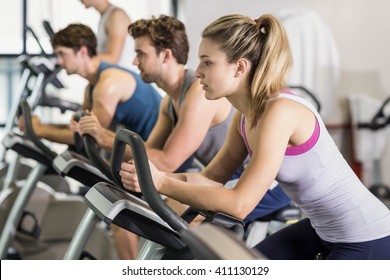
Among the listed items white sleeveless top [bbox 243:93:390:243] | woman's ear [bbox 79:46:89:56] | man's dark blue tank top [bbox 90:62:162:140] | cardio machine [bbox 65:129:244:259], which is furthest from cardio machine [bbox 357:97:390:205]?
cardio machine [bbox 65:129:244:259]

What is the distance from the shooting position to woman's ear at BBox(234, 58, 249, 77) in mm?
1520

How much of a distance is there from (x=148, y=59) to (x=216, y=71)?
59cm

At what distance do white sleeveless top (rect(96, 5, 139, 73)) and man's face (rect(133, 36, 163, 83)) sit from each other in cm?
56

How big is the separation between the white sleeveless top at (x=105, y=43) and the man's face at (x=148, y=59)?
56 cm

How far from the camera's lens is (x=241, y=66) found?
1.52 metres

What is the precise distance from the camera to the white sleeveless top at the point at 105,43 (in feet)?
8.59

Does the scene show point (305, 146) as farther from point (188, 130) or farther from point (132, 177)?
point (188, 130)

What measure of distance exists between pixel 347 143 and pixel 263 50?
3.04 m

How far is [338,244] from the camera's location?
156 cm
